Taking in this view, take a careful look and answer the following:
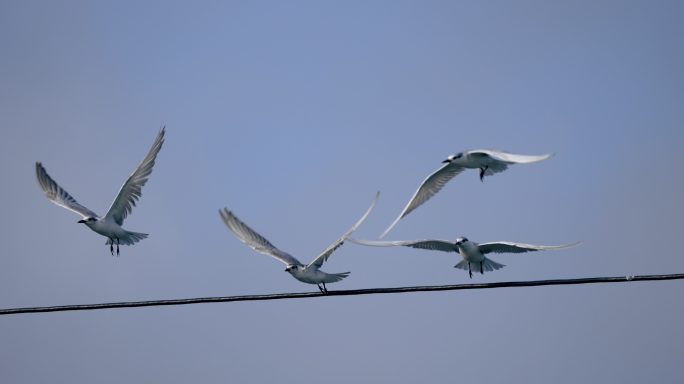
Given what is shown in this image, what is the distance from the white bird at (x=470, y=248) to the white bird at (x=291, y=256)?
0.67 m

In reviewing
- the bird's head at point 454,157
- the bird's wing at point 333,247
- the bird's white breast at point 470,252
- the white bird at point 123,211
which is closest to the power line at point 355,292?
the bird's wing at point 333,247

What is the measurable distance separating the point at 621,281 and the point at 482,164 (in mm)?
4875

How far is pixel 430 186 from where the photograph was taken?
15.6 metres

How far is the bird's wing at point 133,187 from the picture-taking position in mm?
16109

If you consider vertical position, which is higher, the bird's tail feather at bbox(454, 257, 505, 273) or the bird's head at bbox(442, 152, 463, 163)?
the bird's head at bbox(442, 152, 463, 163)

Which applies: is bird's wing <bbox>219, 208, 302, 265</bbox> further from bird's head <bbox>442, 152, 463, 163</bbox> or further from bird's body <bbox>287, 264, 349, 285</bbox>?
bird's head <bbox>442, 152, 463, 163</bbox>

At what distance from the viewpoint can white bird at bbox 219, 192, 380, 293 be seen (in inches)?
493

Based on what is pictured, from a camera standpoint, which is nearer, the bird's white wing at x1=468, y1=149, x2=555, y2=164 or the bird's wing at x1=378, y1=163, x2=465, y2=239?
the bird's white wing at x1=468, y1=149, x2=555, y2=164

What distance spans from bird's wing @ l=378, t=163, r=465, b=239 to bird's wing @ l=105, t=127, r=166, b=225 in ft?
17.3

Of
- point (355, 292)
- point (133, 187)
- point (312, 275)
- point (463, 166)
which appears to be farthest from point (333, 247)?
point (133, 187)

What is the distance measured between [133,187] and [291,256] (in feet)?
13.9

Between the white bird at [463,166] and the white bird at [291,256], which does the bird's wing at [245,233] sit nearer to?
the white bird at [291,256]

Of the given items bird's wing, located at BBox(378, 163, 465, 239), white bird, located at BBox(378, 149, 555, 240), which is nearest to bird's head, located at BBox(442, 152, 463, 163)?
white bird, located at BBox(378, 149, 555, 240)

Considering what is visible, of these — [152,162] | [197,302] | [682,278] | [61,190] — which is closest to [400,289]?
[197,302]
